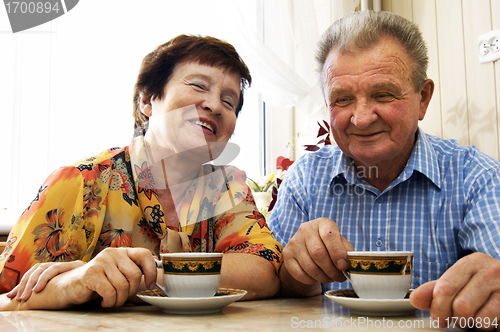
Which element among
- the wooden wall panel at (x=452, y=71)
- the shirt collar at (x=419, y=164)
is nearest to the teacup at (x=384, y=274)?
the shirt collar at (x=419, y=164)

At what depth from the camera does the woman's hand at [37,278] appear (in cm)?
62

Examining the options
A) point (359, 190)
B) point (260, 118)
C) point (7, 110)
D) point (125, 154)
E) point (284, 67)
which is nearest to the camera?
point (125, 154)

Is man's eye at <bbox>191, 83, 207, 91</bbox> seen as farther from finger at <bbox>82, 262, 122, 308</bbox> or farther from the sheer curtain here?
the sheer curtain

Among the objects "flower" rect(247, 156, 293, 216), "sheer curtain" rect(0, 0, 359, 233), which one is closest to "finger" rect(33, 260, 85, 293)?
"sheer curtain" rect(0, 0, 359, 233)

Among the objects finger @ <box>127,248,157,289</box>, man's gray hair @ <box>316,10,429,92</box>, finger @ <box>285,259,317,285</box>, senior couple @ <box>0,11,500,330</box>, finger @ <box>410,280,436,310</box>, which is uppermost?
man's gray hair @ <box>316,10,429,92</box>

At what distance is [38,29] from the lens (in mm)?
1816

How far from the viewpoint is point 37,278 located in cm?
63

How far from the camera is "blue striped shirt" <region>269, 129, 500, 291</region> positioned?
3.18 ft

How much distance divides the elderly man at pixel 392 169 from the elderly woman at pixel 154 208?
21 cm

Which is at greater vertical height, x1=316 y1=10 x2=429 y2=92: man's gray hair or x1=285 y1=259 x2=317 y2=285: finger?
x1=316 y1=10 x2=429 y2=92: man's gray hair

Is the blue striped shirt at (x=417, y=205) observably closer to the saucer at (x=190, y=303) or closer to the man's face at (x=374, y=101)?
the man's face at (x=374, y=101)

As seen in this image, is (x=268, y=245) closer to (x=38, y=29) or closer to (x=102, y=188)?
(x=102, y=188)

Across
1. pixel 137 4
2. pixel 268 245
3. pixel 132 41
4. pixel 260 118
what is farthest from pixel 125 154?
pixel 260 118

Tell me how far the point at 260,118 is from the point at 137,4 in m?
0.95
